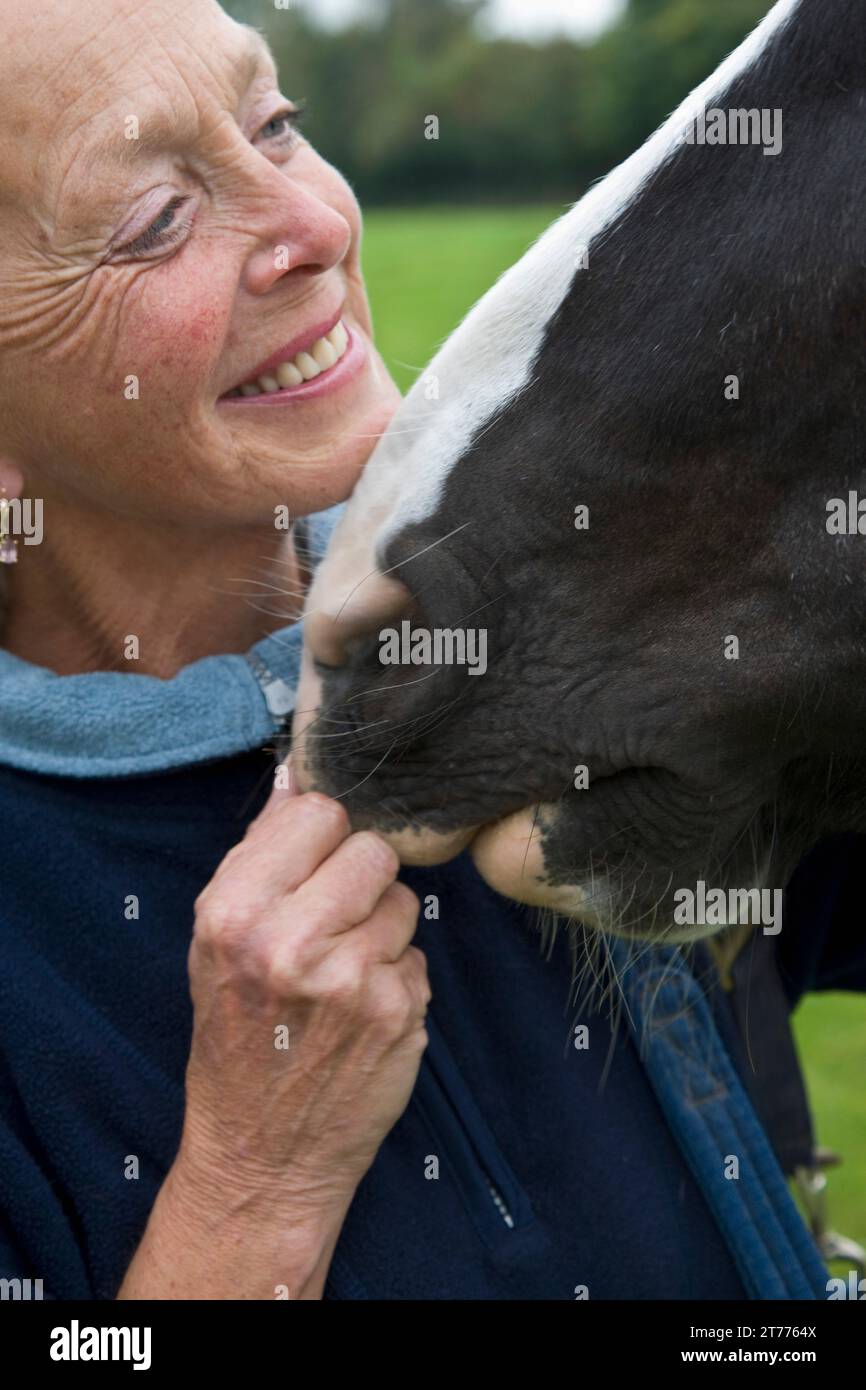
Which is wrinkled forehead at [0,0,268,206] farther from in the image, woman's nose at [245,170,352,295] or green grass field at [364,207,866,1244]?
green grass field at [364,207,866,1244]

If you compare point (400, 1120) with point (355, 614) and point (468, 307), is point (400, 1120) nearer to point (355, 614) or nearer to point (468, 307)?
point (355, 614)

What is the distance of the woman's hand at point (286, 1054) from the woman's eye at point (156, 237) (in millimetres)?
563

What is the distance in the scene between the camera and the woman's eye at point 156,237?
4.79 ft

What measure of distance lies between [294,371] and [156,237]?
0.20m

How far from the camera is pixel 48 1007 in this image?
57.0 inches

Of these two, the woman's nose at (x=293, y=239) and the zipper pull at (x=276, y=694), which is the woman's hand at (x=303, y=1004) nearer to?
the zipper pull at (x=276, y=694)

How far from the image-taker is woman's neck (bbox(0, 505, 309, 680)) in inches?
66.0

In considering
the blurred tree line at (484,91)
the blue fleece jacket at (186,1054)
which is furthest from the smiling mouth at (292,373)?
the blurred tree line at (484,91)

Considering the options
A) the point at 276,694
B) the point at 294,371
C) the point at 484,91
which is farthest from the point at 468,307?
the point at 484,91

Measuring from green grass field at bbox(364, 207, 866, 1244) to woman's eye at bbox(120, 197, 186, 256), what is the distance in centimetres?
28

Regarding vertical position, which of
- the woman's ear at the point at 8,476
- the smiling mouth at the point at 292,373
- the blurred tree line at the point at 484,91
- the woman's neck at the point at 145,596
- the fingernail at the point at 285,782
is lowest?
the fingernail at the point at 285,782

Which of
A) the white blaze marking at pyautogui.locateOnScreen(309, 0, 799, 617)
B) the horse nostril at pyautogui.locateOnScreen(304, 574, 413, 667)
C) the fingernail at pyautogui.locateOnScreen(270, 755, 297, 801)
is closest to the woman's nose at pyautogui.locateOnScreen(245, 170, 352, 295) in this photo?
the white blaze marking at pyautogui.locateOnScreen(309, 0, 799, 617)

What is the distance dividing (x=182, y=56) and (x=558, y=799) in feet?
2.63

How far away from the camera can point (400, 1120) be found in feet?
5.14
